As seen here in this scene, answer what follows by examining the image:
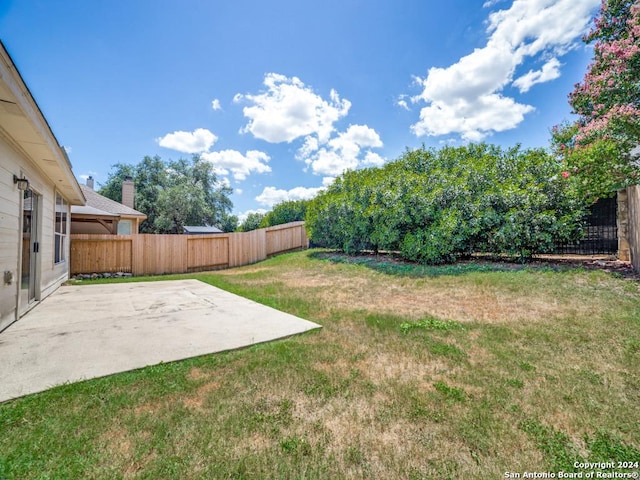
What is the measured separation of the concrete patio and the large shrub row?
5013 mm

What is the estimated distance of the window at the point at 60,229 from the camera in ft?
23.5

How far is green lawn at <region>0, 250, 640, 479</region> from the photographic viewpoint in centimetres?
150

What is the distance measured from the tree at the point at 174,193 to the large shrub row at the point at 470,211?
54.3ft

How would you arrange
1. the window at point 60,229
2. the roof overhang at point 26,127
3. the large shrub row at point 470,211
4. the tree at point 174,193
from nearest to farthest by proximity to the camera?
the roof overhang at point 26,127 → the large shrub row at point 470,211 → the window at point 60,229 → the tree at point 174,193

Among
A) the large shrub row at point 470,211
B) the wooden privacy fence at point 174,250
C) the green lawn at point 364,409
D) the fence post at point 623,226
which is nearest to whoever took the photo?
the green lawn at point 364,409

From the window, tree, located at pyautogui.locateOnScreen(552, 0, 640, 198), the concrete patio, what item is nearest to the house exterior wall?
the concrete patio

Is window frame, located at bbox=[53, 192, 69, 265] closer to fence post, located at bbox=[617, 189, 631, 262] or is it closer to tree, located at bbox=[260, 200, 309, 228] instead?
tree, located at bbox=[260, 200, 309, 228]

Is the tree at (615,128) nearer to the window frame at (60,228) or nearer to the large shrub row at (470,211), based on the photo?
the large shrub row at (470,211)

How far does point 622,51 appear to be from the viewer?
5.96 m

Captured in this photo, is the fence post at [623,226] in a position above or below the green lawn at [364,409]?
above

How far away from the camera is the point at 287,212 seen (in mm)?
16078

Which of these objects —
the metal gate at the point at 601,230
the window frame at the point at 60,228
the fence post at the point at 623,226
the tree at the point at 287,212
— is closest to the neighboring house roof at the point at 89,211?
the window frame at the point at 60,228

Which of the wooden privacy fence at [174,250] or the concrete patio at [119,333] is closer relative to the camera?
the concrete patio at [119,333]

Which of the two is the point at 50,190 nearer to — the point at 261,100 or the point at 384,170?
the point at 261,100
